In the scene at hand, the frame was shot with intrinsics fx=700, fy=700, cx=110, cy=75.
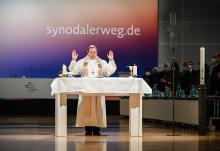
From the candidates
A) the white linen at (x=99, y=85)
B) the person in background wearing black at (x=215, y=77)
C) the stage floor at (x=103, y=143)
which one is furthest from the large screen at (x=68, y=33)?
the white linen at (x=99, y=85)

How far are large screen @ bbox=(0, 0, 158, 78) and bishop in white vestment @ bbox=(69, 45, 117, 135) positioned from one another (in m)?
9.17

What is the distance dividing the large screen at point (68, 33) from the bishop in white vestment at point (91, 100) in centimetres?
917

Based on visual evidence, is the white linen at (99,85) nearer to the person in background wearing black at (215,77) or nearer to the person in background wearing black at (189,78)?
the person in background wearing black at (215,77)

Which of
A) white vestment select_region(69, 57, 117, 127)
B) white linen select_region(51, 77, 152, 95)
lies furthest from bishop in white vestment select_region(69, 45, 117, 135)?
white linen select_region(51, 77, 152, 95)

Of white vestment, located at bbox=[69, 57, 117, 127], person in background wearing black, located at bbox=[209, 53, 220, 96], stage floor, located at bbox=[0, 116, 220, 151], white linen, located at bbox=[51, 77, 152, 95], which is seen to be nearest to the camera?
stage floor, located at bbox=[0, 116, 220, 151]

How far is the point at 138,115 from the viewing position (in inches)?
515

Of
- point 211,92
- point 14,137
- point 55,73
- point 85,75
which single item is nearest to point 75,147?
point 14,137

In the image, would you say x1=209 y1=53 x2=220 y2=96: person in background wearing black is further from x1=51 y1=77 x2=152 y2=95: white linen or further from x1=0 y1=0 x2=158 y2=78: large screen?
x1=0 y1=0 x2=158 y2=78: large screen

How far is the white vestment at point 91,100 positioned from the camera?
1355 cm

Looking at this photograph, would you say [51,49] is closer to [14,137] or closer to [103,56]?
[103,56]

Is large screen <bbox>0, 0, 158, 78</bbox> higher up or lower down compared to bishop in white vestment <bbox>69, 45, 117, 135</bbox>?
higher up

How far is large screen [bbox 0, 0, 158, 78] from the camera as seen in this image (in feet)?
75.0

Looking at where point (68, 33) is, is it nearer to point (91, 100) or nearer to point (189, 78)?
point (189, 78)

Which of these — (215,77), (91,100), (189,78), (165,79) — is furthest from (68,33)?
(91,100)
